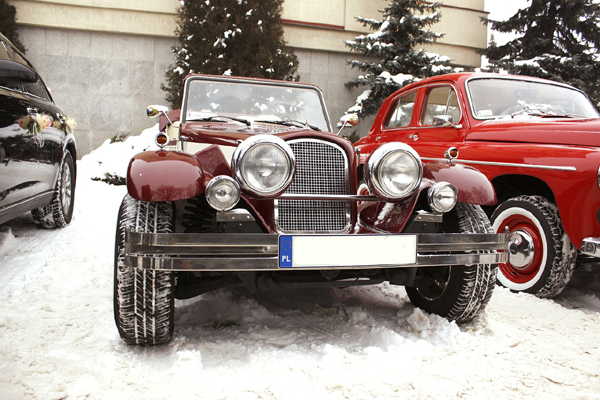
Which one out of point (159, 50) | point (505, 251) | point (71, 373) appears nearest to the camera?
point (71, 373)

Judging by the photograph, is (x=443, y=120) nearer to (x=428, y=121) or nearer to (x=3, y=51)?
(x=428, y=121)

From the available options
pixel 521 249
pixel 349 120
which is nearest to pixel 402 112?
pixel 349 120

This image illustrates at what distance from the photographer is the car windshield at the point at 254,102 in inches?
159

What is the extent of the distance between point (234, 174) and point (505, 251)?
1.64 metres

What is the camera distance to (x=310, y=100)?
4375mm

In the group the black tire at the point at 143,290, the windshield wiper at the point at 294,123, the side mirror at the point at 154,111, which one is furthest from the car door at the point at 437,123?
the black tire at the point at 143,290

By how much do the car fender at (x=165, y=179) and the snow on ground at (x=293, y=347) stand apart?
78cm

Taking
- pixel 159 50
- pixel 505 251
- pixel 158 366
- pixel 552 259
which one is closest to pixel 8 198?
pixel 158 366

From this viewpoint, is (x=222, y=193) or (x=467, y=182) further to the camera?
(x=467, y=182)

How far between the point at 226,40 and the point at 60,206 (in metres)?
5.77

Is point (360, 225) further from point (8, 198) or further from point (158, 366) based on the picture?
point (8, 198)

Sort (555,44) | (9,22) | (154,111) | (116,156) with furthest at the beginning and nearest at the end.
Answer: (555,44) → (9,22) → (116,156) → (154,111)

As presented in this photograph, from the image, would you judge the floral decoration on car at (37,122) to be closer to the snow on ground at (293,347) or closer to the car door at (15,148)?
the car door at (15,148)

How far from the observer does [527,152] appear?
3.95 m
